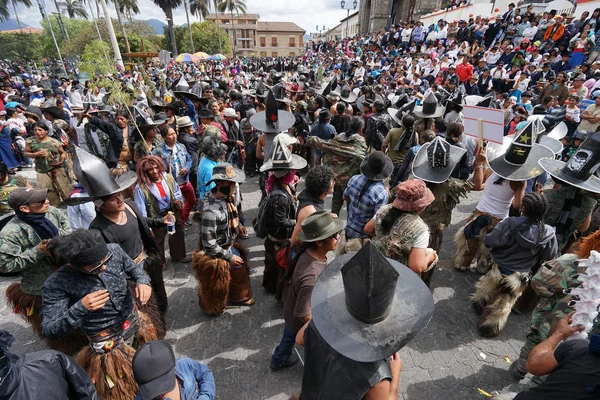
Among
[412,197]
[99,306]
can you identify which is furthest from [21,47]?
[412,197]

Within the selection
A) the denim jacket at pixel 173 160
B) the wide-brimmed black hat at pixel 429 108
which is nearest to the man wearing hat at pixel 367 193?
the denim jacket at pixel 173 160

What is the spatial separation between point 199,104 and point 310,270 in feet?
24.7

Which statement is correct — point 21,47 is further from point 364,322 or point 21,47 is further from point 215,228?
point 364,322

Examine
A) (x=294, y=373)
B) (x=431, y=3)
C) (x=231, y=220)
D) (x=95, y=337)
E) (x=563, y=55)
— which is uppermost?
(x=431, y=3)

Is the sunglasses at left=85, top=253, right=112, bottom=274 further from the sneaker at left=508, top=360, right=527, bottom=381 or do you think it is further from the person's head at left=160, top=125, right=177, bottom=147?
the sneaker at left=508, top=360, right=527, bottom=381

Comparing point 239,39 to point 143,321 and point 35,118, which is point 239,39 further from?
point 143,321

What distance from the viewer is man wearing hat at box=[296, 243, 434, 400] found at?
138cm

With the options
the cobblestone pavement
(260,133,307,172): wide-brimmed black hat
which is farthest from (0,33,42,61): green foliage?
(260,133,307,172): wide-brimmed black hat

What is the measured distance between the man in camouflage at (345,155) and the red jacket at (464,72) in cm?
1009

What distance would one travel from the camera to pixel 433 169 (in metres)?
3.81

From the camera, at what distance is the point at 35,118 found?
22.0ft

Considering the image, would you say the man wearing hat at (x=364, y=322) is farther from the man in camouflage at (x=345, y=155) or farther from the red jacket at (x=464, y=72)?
the red jacket at (x=464, y=72)

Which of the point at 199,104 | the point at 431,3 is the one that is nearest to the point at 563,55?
the point at 199,104

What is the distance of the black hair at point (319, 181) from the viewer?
10.5 feet
